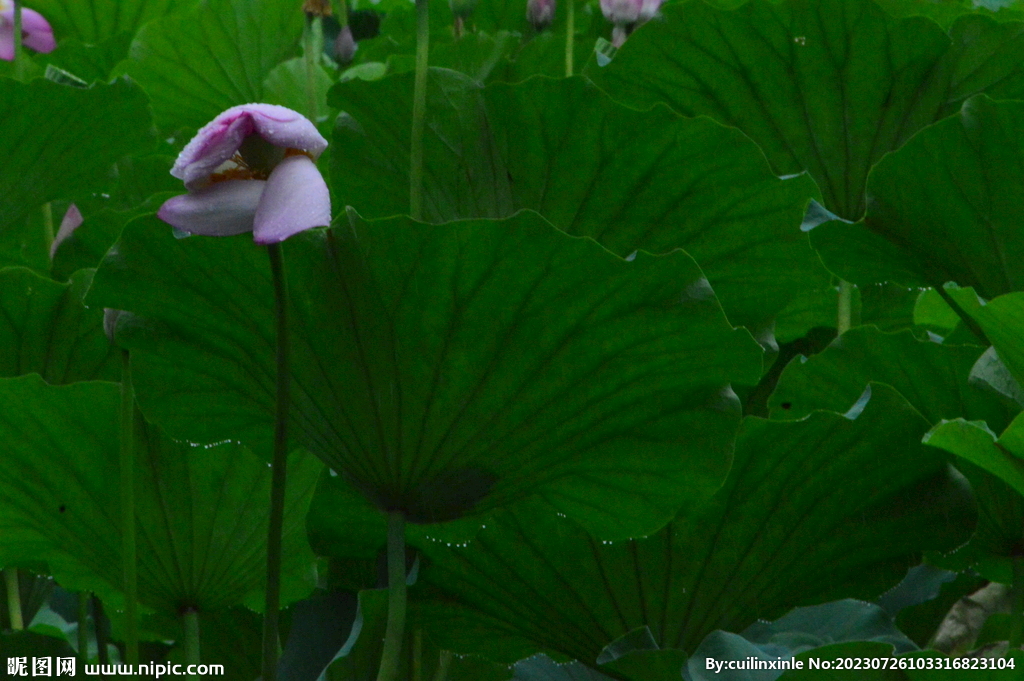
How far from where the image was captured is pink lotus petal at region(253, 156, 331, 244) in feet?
1.57

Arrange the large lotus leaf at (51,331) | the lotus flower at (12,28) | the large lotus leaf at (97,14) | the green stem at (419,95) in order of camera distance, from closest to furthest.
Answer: the green stem at (419,95)
the large lotus leaf at (51,331)
the lotus flower at (12,28)
the large lotus leaf at (97,14)

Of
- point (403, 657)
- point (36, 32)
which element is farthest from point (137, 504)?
point (36, 32)

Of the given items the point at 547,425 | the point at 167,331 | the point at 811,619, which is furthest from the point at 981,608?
the point at 167,331

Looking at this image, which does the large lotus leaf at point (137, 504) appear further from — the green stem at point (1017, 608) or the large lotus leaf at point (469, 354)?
the green stem at point (1017, 608)

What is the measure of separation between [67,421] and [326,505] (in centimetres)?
18

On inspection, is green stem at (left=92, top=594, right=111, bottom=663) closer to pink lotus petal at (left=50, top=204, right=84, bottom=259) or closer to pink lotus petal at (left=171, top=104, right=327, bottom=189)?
pink lotus petal at (left=50, top=204, right=84, bottom=259)

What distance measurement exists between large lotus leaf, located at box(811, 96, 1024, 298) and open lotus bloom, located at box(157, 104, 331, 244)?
0.40 m

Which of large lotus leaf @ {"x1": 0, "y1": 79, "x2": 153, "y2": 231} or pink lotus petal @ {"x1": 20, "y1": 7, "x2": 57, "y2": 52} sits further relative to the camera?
pink lotus petal @ {"x1": 20, "y1": 7, "x2": 57, "y2": 52}

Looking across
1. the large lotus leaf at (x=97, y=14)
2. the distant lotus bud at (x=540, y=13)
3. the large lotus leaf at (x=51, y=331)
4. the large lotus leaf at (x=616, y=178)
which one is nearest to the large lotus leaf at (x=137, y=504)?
the large lotus leaf at (x=51, y=331)

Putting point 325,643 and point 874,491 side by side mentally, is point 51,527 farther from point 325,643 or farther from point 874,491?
point 874,491

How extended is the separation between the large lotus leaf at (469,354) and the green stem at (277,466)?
37mm

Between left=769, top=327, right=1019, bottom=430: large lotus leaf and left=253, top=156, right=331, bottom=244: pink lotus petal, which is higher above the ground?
left=253, top=156, right=331, bottom=244: pink lotus petal

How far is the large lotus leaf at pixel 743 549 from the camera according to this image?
2.10ft

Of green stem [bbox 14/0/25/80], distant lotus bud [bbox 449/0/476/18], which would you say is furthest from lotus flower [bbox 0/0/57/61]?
distant lotus bud [bbox 449/0/476/18]
